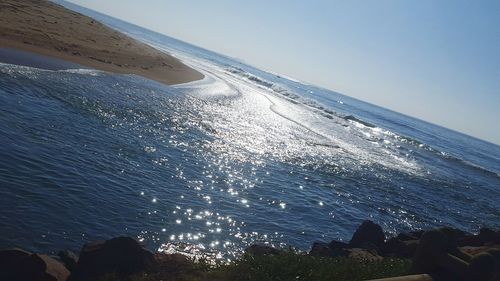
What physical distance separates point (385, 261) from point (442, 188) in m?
25.2

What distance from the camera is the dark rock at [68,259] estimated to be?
344 inches

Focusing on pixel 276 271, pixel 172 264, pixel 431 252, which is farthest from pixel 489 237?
pixel 172 264

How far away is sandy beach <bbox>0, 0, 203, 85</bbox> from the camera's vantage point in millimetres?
31703

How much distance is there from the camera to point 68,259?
8.85 metres

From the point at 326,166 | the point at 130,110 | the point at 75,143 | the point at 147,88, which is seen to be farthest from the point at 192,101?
the point at 75,143

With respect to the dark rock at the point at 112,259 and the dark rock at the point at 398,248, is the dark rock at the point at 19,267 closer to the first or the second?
the dark rock at the point at 112,259

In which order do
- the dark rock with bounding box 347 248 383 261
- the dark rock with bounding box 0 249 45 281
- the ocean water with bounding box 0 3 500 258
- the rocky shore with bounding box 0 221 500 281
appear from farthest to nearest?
1. the dark rock with bounding box 347 248 383 261
2. the ocean water with bounding box 0 3 500 258
3. the dark rock with bounding box 0 249 45 281
4. the rocky shore with bounding box 0 221 500 281

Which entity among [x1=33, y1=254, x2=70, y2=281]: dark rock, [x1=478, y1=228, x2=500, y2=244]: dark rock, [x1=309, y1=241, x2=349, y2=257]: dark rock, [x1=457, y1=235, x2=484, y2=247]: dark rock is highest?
[x1=478, y1=228, x2=500, y2=244]: dark rock

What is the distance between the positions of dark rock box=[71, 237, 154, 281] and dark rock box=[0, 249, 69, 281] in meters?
0.66

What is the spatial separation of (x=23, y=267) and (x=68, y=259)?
1.18 meters

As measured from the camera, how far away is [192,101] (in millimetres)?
34594

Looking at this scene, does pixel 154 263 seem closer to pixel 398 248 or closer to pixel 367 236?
pixel 367 236

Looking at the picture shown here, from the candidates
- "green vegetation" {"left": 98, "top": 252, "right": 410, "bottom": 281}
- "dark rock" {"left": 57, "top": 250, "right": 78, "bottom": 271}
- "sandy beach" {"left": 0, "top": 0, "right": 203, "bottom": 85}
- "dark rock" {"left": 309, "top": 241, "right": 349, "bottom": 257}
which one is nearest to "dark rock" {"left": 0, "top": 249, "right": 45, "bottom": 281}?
"dark rock" {"left": 57, "top": 250, "right": 78, "bottom": 271}

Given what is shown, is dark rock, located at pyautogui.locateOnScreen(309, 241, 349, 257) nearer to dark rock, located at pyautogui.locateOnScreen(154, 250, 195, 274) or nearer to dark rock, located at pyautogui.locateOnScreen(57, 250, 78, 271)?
dark rock, located at pyautogui.locateOnScreen(154, 250, 195, 274)
